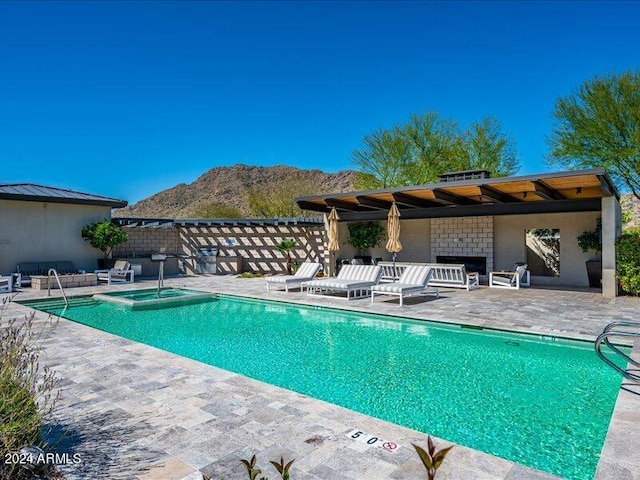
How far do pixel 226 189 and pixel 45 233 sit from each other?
37091 millimetres

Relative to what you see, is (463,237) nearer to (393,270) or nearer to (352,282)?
(393,270)

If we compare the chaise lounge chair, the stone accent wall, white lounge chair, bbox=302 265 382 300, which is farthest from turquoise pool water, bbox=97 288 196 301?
the stone accent wall

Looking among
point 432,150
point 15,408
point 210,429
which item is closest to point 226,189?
point 432,150

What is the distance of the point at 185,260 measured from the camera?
65.0 feet

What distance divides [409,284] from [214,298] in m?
5.96

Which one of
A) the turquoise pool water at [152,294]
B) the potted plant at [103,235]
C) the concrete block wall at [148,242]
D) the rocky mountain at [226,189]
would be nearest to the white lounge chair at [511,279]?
the turquoise pool water at [152,294]

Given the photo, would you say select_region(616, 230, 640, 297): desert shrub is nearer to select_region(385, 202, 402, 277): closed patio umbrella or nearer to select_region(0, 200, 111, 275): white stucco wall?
select_region(385, 202, 402, 277): closed patio umbrella

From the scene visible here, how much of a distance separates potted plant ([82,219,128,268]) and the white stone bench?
12.3 m

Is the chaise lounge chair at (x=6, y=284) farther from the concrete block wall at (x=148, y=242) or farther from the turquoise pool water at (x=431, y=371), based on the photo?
the concrete block wall at (x=148, y=242)

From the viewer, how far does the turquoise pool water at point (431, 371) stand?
12.9ft

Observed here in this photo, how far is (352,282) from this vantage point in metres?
11.5

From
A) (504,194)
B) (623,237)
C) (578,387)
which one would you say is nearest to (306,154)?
(504,194)

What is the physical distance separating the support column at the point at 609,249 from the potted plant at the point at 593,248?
2.20 m

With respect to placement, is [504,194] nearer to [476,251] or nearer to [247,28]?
[476,251]
